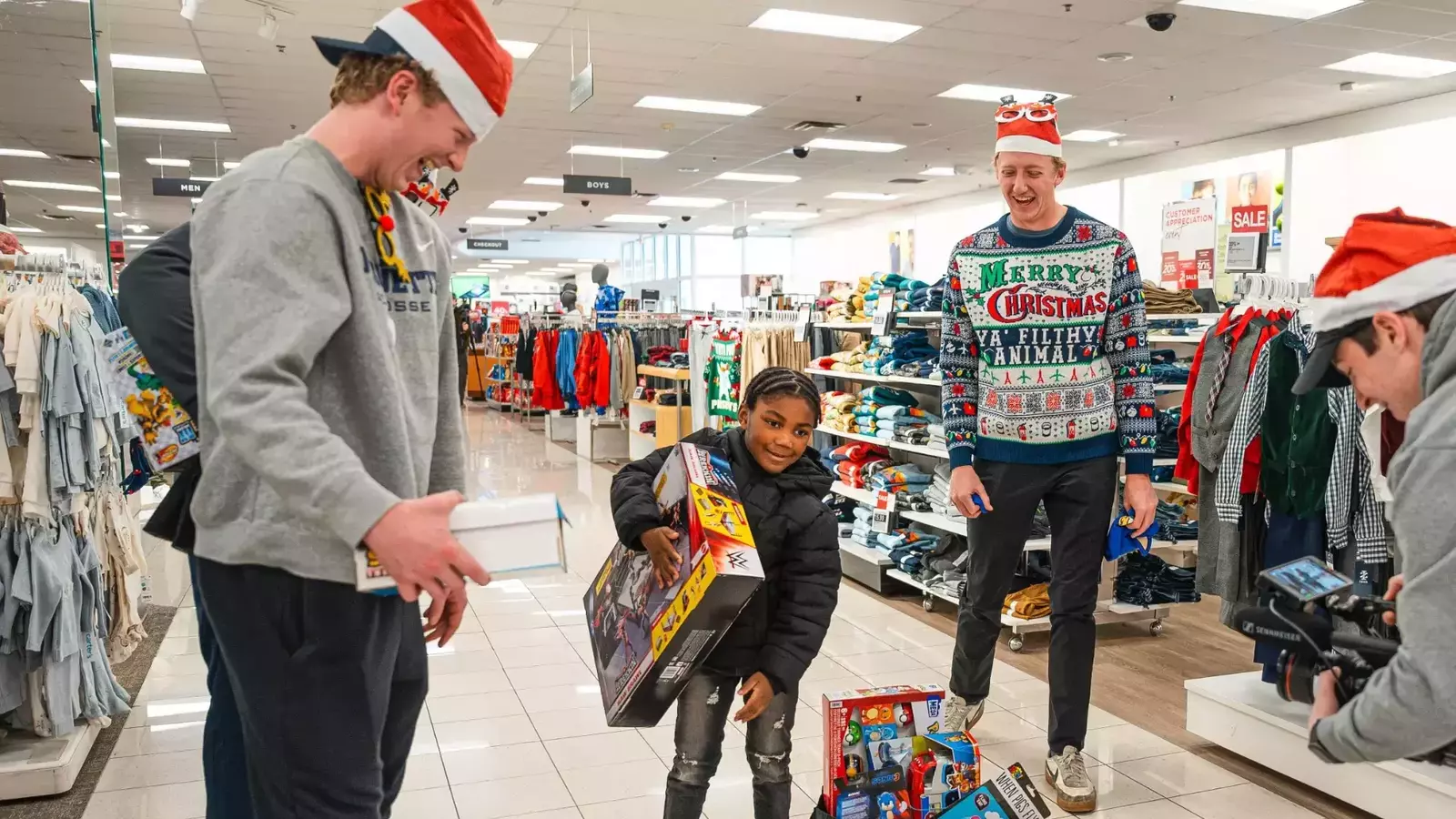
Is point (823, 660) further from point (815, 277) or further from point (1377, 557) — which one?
point (815, 277)

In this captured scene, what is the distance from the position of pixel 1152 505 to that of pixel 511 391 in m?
14.2

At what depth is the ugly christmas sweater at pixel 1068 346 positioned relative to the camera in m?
2.93

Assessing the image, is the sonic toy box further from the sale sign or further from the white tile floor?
the sale sign

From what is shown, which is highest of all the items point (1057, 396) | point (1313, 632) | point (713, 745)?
point (1057, 396)

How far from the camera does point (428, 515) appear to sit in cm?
108

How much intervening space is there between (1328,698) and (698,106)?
10.8m

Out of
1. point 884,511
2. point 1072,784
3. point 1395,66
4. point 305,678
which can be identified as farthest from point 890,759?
point 1395,66

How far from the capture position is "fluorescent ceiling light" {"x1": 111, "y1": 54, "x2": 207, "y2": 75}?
9266 mm

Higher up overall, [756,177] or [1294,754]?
[756,177]

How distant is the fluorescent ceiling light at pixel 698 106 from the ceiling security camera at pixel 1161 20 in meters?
4.37

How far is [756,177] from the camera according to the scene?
16891 millimetres

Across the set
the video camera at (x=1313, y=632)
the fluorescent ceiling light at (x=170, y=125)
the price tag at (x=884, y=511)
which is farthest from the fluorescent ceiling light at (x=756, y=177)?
the video camera at (x=1313, y=632)

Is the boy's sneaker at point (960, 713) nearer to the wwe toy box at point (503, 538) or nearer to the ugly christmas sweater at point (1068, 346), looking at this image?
the ugly christmas sweater at point (1068, 346)

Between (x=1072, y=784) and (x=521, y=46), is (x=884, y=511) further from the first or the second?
(x=521, y=46)
